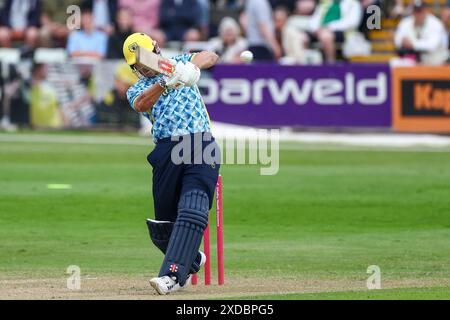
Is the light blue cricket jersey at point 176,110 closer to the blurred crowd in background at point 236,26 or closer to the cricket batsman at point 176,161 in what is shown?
the cricket batsman at point 176,161

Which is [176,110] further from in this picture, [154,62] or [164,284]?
[164,284]

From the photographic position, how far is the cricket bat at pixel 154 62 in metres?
9.43

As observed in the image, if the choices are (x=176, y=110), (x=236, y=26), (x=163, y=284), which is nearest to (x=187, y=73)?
(x=176, y=110)

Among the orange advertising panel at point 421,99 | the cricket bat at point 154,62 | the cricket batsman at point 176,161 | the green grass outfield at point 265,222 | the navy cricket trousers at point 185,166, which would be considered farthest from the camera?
the orange advertising panel at point 421,99

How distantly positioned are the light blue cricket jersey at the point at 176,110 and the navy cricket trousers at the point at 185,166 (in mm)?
68

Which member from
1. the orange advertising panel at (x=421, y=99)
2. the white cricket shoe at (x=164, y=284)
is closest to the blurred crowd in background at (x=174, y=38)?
the orange advertising panel at (x=421, y=99)

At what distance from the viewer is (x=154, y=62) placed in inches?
378

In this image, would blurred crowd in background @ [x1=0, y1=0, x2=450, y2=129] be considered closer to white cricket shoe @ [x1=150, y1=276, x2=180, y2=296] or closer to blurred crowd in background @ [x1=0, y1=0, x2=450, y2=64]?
blurred crowd in background @ [x1=0, y1=0, x2=450, y2=64]

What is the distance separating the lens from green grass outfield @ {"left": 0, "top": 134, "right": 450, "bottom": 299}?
36.7 ft

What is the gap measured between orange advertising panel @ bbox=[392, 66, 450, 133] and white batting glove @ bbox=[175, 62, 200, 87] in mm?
15256

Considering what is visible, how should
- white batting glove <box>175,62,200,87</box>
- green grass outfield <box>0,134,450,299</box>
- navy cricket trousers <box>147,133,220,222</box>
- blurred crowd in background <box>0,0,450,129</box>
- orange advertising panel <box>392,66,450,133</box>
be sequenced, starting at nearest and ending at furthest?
white batting glove <box>175,62,200,87</box>
navy cricket trousers <box>147,133,220,222</box>
green grass outfield <box>0,134,450,299</box>
orange advertising panel <box>392,66,450,133</box>
blurred crowd in background <box>0,0,450,129</box>

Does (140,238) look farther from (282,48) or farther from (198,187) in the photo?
(282,48)

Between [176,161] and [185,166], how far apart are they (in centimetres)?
9

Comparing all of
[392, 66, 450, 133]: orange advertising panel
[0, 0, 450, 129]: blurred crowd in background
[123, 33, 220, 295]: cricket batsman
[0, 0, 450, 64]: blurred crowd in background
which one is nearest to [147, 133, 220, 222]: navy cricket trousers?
[123, 33, 220, 295]: cricket batsman
